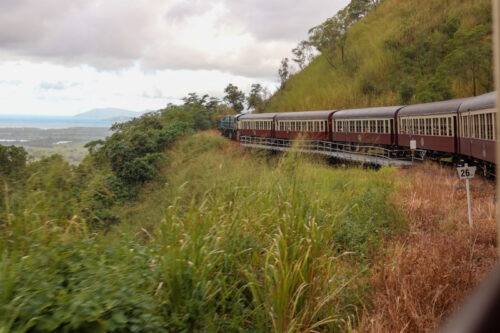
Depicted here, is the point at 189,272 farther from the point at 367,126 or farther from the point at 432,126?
the point at 367,126

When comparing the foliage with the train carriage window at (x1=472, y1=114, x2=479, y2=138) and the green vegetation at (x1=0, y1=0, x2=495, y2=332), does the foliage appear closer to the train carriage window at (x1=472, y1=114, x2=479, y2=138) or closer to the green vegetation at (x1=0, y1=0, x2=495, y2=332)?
the green vegetation at (x1=0, y1=0, x2=495, y2=332)

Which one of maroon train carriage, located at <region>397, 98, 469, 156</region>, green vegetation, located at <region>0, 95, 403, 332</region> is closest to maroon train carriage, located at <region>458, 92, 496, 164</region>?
maroon train carriage, located at <region>397, 98, 469, 156</region>

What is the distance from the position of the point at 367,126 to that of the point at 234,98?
3965 cm

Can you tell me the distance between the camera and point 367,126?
26.4 m

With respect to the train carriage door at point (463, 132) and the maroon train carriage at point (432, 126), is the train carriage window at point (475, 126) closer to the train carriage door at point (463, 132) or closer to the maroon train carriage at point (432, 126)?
the train carriage door at point (463, 132)

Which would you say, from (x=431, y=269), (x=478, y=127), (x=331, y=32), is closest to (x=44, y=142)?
(x=431, y=269)

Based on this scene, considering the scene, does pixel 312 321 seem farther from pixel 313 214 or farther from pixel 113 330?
pixel 113 330

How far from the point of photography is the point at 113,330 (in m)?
Answer: 3.45

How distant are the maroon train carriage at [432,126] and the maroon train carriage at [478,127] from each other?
81 centimetres

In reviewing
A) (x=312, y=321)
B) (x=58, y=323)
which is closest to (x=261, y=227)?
(x=312, y=321)

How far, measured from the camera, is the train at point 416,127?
15506 mm

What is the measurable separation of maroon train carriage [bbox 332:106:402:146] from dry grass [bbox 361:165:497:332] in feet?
46.3

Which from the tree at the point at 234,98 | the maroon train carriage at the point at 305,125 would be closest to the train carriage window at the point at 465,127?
the maroon train carriage at the point at 305,125

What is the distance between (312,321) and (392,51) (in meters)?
46.7
